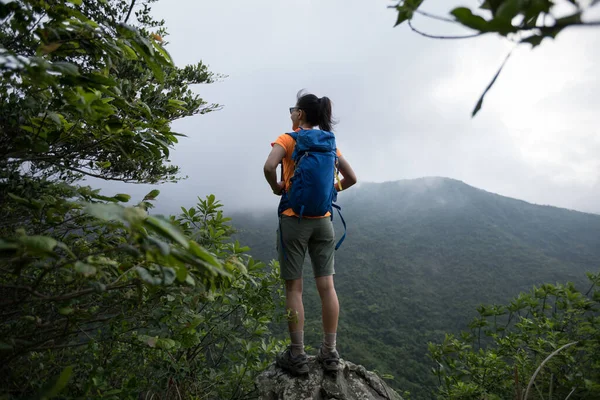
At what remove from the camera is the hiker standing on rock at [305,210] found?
2609 mm

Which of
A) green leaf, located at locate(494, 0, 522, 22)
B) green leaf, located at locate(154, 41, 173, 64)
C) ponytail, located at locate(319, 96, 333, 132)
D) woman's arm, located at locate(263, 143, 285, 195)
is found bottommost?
woman's arm, located at locate(263, 143, 285, 195)

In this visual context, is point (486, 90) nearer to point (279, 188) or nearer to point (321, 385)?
point (279, 188)

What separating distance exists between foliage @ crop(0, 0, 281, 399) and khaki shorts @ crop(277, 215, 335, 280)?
0.26m

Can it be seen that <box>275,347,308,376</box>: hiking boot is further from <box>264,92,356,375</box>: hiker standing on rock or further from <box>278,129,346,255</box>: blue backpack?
<box>278,129,346,255</box>: blue backpack

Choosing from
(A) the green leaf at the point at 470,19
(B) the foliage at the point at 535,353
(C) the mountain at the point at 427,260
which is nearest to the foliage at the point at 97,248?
(A) the green leaf at the point at 470,19

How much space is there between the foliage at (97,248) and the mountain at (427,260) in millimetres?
24200

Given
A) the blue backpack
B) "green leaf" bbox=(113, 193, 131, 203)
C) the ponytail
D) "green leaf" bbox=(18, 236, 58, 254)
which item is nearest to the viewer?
"green leaf" bbox=(18, 236, 58, 254)

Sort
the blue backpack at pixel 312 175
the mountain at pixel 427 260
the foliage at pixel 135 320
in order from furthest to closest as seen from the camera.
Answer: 1. the mountain at pixel 427 260
2. the blue backpack at pixel 312 175
3. the foliage at pixel 135 320

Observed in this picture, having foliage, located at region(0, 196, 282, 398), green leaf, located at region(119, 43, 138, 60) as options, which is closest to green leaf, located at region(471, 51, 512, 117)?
foliage, located at region(0, 196, 282, 398)

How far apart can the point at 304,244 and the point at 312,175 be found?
2.07 ft

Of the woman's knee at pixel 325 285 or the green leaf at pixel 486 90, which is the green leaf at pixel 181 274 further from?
the woman's knee at pixel 325 285

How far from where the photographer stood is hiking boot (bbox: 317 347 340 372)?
2.80m

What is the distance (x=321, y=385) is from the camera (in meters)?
2.71

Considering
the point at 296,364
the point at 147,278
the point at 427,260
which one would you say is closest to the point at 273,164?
the point at 296,364
